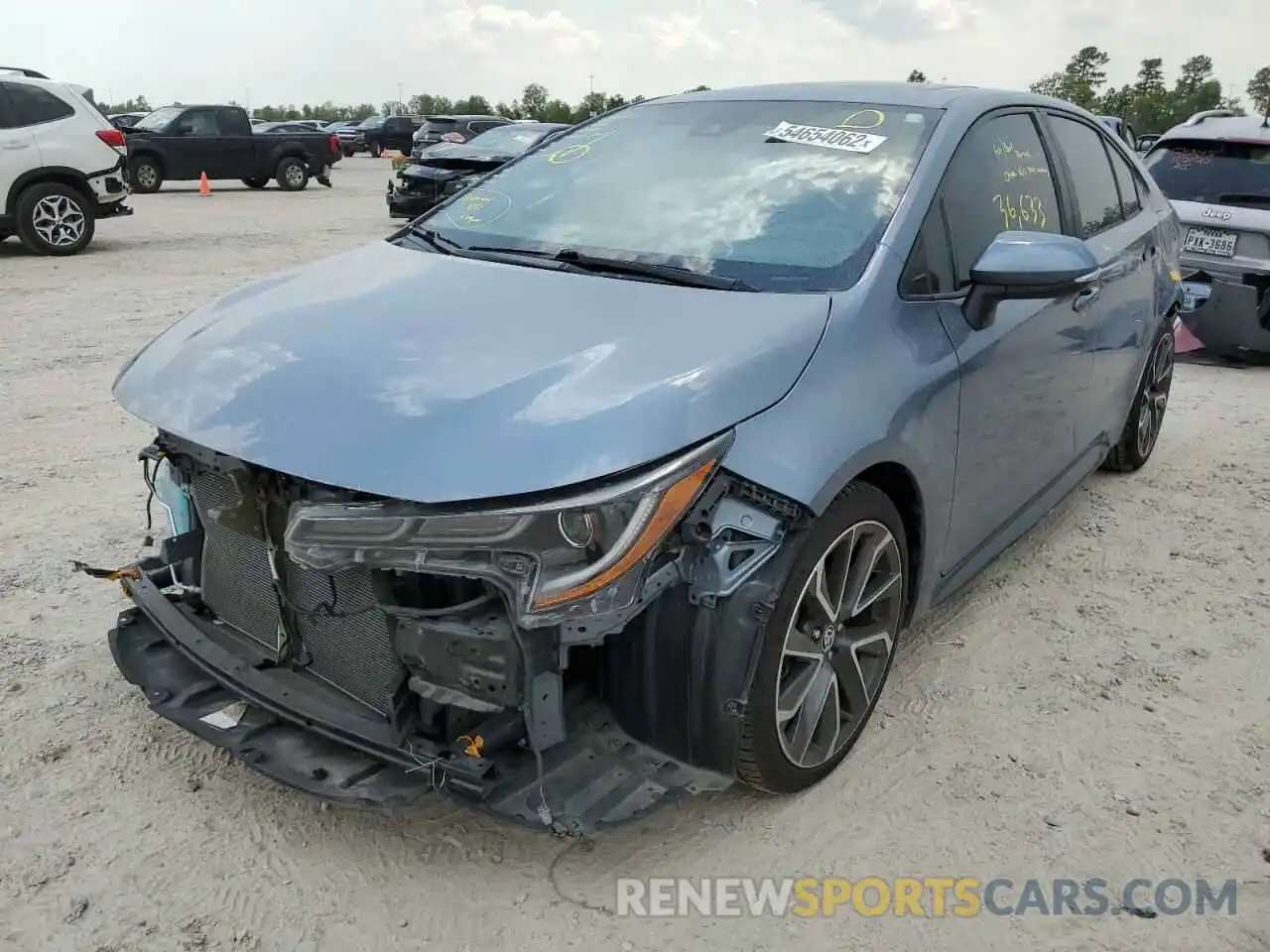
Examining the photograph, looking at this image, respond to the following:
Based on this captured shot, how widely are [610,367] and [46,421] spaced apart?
A: 446cm

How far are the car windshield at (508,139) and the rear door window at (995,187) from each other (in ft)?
34.5

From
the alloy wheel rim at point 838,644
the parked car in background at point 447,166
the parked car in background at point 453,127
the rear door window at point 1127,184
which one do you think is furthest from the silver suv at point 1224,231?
the parked car in background at point 453,127

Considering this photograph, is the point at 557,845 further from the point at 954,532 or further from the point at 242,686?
the point at 954,532

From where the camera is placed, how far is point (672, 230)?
2982 millimetres

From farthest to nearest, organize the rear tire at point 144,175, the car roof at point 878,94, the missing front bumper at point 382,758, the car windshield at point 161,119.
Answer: the car windshield at point 161,119
the rear tire at point 144,175
the car roof at point 878,94
the missing front bumper at point 382,758

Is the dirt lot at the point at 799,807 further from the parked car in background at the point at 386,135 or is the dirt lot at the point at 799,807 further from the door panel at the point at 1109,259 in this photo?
the parked car in background at the point at 386,135

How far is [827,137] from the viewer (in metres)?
3.16

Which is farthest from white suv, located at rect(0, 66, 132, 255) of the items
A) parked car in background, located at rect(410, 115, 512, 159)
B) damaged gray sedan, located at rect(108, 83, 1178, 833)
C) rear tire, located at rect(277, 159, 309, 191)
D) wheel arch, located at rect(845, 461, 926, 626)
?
parked car in background, located at rect(410, 115, 512, 159)

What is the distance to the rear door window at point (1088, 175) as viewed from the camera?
12.8ft

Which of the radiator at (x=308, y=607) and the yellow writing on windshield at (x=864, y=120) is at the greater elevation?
the yellow writing on windshield at (x=864, y=120)

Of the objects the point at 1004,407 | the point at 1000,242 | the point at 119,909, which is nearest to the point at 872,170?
the point at 1000,242

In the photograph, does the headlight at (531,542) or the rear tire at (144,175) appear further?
the rear tire at (144,175)

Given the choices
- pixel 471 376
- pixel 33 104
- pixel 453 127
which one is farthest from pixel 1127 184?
pixel 453 127

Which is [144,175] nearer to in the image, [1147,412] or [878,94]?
[1147,412]
